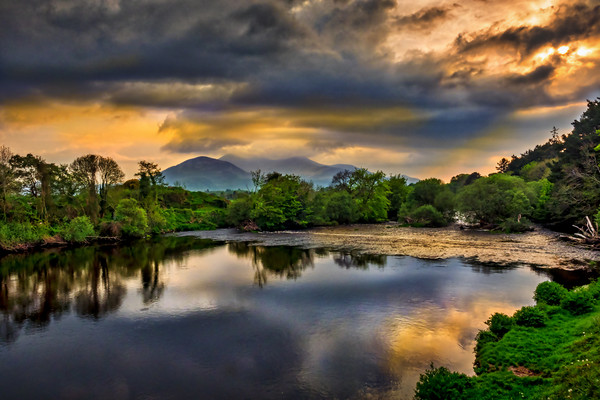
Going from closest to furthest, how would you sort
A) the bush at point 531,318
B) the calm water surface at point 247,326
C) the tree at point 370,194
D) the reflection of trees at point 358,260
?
the calm water surface at point 247,326, the bush at point 531,318, the reflection of trees at point 358,260, the tree at point 370,194

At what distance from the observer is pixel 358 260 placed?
36.9m

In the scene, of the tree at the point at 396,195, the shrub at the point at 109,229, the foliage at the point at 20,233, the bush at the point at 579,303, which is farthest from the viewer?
the tree at the point at 396,195

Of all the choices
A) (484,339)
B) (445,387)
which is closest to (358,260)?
(484,339)

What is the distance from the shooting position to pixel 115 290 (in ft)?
89.8

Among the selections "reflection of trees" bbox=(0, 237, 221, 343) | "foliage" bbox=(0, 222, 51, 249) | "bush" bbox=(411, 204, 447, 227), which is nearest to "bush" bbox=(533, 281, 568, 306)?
"reflection of trees" bbox=(0, 237, 221, 343)

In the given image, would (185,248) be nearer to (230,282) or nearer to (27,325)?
(230,282)

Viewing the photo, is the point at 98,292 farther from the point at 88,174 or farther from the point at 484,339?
the point at 88,174

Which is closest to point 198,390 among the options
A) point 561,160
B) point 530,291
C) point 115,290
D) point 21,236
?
point 115,290

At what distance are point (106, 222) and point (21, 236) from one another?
1354cm

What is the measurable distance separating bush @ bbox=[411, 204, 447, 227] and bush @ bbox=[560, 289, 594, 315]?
60378mm

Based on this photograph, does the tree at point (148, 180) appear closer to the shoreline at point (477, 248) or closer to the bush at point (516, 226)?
the shoreline at point (477, 248)

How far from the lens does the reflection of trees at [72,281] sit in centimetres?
2191

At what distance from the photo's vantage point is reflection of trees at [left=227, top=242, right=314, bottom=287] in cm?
3180

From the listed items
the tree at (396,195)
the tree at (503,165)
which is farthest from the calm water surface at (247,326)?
the tree at (503,165)
